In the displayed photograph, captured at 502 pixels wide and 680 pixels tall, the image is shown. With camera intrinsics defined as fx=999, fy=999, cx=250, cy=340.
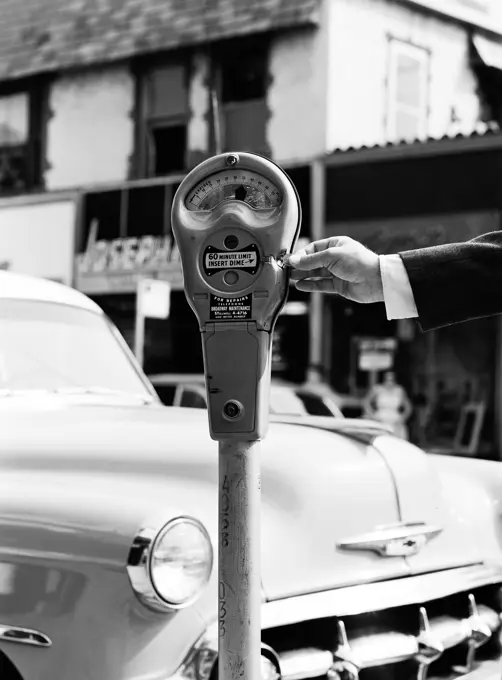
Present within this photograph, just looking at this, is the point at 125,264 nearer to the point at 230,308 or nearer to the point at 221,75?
the point at 221,75

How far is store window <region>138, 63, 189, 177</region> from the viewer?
14.1 meters

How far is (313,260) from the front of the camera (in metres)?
2.00

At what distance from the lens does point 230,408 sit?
6.63 ft

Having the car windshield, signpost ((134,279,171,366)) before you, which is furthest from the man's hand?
signpost ((134,279,171,366))

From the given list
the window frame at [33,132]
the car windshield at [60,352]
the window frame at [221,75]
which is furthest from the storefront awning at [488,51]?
the car windshield at [60,352]

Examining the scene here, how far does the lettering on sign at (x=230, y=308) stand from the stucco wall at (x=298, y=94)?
1093 centimetres

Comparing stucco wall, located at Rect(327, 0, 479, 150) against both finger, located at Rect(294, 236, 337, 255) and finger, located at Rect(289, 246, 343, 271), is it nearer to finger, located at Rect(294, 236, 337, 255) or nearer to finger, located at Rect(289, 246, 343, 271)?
finger, located at Rect(294, 236, 337, 255)

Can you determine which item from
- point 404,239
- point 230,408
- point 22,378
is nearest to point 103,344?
point 22,378

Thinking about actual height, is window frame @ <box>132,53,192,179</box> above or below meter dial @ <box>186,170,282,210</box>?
above

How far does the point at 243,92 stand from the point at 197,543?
11.7 meters

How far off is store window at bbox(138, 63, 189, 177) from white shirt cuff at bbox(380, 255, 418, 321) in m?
12.4

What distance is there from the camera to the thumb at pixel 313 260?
2.00 metres

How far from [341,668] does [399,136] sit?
11.5m

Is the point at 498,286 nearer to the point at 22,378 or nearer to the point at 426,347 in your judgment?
the point at 22,378
